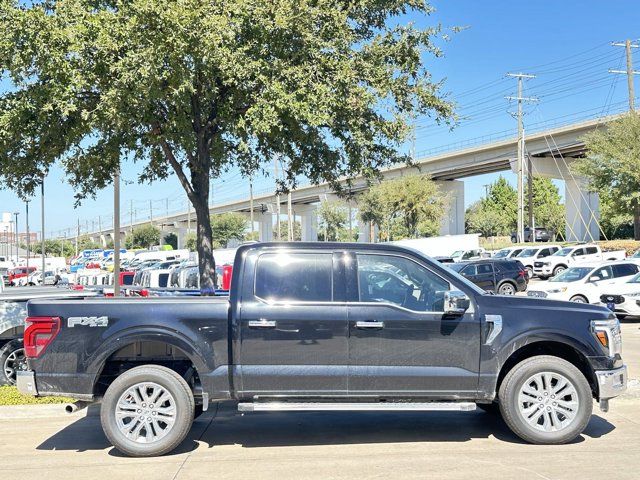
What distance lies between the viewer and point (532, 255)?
130 feet

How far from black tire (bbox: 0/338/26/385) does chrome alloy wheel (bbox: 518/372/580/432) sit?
6896 millimetres

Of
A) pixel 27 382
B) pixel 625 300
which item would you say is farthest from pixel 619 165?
pixel 27 382

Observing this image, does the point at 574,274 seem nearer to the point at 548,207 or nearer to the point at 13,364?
the point at 13,364

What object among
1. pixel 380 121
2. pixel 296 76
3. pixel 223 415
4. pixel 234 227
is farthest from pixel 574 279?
pixel 234 227

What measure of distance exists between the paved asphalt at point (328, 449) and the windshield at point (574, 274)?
1464 centimetres

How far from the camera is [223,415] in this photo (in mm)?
8406

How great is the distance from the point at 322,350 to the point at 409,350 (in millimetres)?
808

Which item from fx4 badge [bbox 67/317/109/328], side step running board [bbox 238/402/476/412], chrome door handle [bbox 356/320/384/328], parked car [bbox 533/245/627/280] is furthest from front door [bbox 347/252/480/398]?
parked car [bbox 533/245/627/280]

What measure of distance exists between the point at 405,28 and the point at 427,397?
22.2 feet

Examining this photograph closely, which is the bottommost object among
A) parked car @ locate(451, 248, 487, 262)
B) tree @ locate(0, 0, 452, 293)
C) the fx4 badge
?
the fx4 badge

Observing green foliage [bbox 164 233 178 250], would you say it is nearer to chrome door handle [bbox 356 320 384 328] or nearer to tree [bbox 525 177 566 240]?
tree [bbox 525 177 566 240]

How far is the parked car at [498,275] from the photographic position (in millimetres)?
29109

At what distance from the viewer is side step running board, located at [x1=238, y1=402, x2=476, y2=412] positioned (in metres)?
6.59

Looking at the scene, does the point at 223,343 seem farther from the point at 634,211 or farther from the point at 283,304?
the point at 634,211
